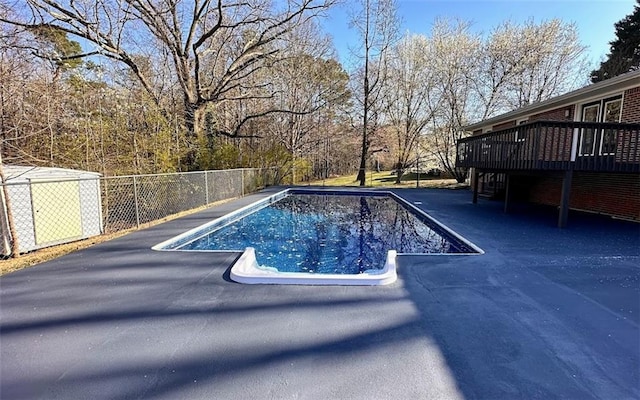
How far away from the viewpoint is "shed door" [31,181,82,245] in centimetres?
498

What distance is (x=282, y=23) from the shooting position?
461 inches

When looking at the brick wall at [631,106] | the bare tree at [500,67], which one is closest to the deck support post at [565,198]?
the brick wall at [631,106]

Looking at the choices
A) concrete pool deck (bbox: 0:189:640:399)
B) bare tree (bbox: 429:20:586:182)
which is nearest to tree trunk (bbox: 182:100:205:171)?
concrete pool deck (bbox: 0:189:640:399)

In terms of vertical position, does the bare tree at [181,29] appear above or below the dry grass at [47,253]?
above

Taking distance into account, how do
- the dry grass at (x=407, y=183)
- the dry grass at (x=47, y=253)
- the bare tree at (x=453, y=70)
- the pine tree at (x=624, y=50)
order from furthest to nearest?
the bare tree at (x=453, y=70)
the dry grass at (x=407, y=183)
the pine tree at (x=624, y=50)
the dry grass at (x=47, y=253)

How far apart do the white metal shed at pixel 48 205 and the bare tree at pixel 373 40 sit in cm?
1503

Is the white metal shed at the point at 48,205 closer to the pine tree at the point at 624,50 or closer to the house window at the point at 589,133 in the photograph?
the house window at the point at 589,133

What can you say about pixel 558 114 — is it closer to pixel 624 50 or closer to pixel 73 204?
pixel 624 50

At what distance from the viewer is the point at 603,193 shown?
838cm

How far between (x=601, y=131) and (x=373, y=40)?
49.7 feet

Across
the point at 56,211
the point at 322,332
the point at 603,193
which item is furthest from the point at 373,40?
the point at 322,332

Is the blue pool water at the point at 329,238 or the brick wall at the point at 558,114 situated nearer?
the blue pool water at the point at 329,238

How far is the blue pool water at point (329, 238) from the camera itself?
537 centimetres

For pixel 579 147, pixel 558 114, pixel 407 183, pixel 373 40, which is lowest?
pixel 407 183
